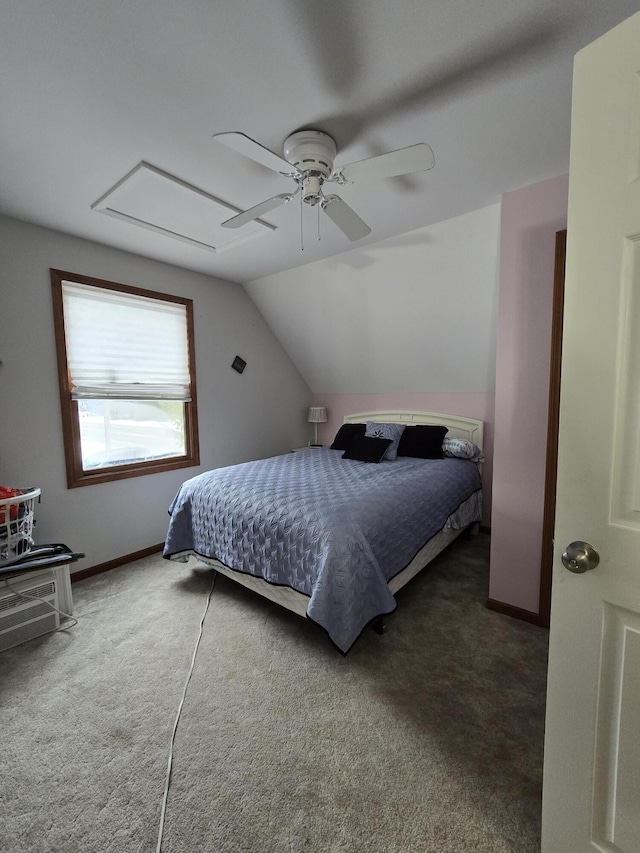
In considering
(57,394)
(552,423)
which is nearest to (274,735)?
(552,423)

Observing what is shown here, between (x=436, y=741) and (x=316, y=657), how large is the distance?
66 cm

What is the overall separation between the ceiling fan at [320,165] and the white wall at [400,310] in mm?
1111

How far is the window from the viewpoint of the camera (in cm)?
273

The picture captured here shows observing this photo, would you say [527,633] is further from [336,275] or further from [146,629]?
[336,275]

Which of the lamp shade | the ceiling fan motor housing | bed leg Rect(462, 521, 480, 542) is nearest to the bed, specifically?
bed leg Rect(462, 521, 480, 542)

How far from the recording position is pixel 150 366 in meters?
3.20

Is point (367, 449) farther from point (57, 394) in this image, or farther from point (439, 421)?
point (57, 394)

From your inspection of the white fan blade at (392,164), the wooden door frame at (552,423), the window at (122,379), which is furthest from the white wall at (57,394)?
the wooden door frame at (552,423)

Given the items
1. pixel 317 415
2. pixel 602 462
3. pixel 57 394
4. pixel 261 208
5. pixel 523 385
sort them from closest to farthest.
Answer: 1. pixel 602 462
2. pixel 261 208
3. pixel 523 385
4. pixel 57 394
5. pixel 317 415

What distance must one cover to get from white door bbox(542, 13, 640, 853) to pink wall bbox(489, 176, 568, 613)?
4.38 feet

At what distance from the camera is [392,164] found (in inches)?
57.6

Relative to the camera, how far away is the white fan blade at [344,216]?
175cm

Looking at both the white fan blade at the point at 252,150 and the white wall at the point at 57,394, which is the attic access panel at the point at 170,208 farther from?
the white fan blade at the point at 252,150

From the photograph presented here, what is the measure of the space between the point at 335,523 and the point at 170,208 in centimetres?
218
